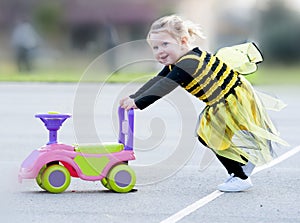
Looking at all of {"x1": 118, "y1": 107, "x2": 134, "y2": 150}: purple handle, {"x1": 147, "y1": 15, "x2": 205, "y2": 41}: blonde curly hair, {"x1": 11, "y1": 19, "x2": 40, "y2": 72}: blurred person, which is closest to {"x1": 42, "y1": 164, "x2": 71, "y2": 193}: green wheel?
{"x1": 118, "y1": 107, "x2": 134, "y2": 150}: purple handle

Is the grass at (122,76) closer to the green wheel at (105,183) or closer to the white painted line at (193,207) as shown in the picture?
the green wheel at (105,183)

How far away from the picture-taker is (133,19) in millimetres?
17000

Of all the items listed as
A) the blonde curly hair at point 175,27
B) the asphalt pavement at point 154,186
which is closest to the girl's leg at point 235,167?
the asphalt pavement at point 154,186

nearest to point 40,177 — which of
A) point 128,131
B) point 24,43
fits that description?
point 128,131

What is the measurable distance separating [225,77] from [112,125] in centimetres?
505

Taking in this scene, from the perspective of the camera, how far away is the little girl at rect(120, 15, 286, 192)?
22.5 ft

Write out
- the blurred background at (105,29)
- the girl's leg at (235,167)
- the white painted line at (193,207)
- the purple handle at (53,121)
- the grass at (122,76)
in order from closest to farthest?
the white painted line at (193,207), the purple handle at (53,121), the girl's leg at (235,167), the blurred background at (105,29), the grass at (122,76)

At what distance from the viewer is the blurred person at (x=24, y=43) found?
15727mm

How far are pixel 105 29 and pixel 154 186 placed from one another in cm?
1065

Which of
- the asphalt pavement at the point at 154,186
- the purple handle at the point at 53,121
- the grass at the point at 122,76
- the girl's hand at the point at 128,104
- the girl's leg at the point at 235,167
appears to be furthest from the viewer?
the grass at the point at 122,76

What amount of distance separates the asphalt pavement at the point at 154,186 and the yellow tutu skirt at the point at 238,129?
31 centimetres

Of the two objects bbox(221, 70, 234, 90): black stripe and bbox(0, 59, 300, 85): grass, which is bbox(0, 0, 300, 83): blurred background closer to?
bbox(0, 59, 300, 85): grass

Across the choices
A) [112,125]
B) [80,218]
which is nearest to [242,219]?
[80,218]

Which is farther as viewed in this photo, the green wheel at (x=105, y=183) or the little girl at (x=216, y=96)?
the green wheel at (x=105, y=183)
